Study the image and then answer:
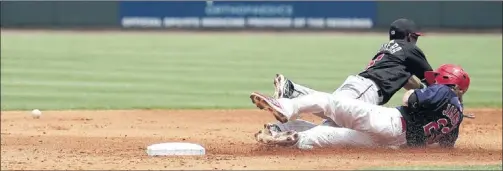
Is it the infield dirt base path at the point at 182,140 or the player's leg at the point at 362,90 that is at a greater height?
the player's leg at the point at 362,90

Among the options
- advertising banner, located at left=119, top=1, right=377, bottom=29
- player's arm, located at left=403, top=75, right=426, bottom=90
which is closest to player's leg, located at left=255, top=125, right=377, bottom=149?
player's arm, located at left=403, top=75, right=426, bottom=90

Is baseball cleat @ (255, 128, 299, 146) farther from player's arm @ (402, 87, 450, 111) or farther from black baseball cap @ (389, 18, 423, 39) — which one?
black baseball cap @ (389, 18, 423, 39)

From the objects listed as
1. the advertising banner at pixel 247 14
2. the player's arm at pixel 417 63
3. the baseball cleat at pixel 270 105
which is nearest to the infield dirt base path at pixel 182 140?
the baseball cleat at pixel 270 105

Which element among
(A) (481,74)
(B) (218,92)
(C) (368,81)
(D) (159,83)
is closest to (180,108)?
(B) (218,92)

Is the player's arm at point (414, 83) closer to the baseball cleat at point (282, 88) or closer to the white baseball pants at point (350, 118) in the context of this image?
the white baseball pants at point (350, 118)

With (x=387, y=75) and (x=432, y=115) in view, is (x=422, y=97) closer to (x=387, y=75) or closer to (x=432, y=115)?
(x=432, y=115)

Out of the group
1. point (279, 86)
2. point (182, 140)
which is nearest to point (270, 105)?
point (279, 86)
